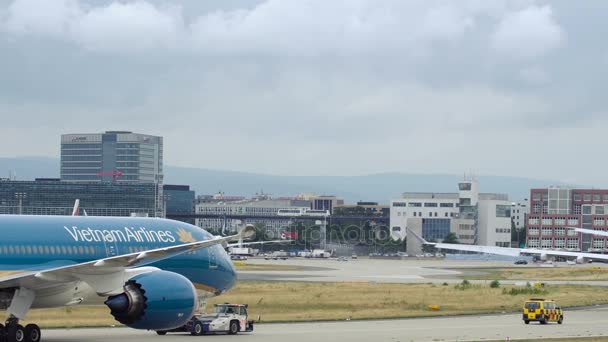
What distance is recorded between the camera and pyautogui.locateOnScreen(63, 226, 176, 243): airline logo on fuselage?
38.4 metres

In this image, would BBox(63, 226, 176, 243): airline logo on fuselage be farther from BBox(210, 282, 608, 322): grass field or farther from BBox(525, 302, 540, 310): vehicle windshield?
BBox(525, 302, 540, 310): vehicle windshield

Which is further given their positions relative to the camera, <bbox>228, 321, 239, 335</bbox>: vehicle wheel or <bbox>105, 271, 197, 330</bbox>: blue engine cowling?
<bbox>228, 321, 239, 335</bbox>: vehicle wheel

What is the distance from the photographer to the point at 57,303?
36.9m

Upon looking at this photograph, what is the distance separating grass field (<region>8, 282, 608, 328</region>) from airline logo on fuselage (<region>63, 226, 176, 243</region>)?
25.2 ft

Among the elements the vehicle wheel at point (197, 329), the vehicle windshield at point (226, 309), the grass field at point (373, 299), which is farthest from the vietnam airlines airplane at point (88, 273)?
the grass field at point (373, 299)

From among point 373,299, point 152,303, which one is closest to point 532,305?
point 373,299

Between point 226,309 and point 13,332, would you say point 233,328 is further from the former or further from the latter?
point 13,332

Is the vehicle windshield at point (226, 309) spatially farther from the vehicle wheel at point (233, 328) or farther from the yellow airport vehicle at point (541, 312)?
the yellow airport vehicle at point (541, 312)

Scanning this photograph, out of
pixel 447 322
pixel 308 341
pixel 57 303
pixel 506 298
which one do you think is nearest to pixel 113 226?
pixel 57 303

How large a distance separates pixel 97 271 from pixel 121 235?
4.33m

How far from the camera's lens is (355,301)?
6688 centimetres

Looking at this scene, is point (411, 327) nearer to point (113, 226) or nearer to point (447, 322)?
point (447, 322)

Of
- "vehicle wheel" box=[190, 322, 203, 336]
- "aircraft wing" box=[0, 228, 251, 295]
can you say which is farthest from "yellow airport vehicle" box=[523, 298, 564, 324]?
"aircraft wing" box=[0, 228, 251, 295]

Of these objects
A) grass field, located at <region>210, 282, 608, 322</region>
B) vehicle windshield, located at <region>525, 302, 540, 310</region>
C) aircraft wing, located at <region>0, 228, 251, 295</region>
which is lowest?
grass field, located at <region>210, 282, 608, 322</region>
